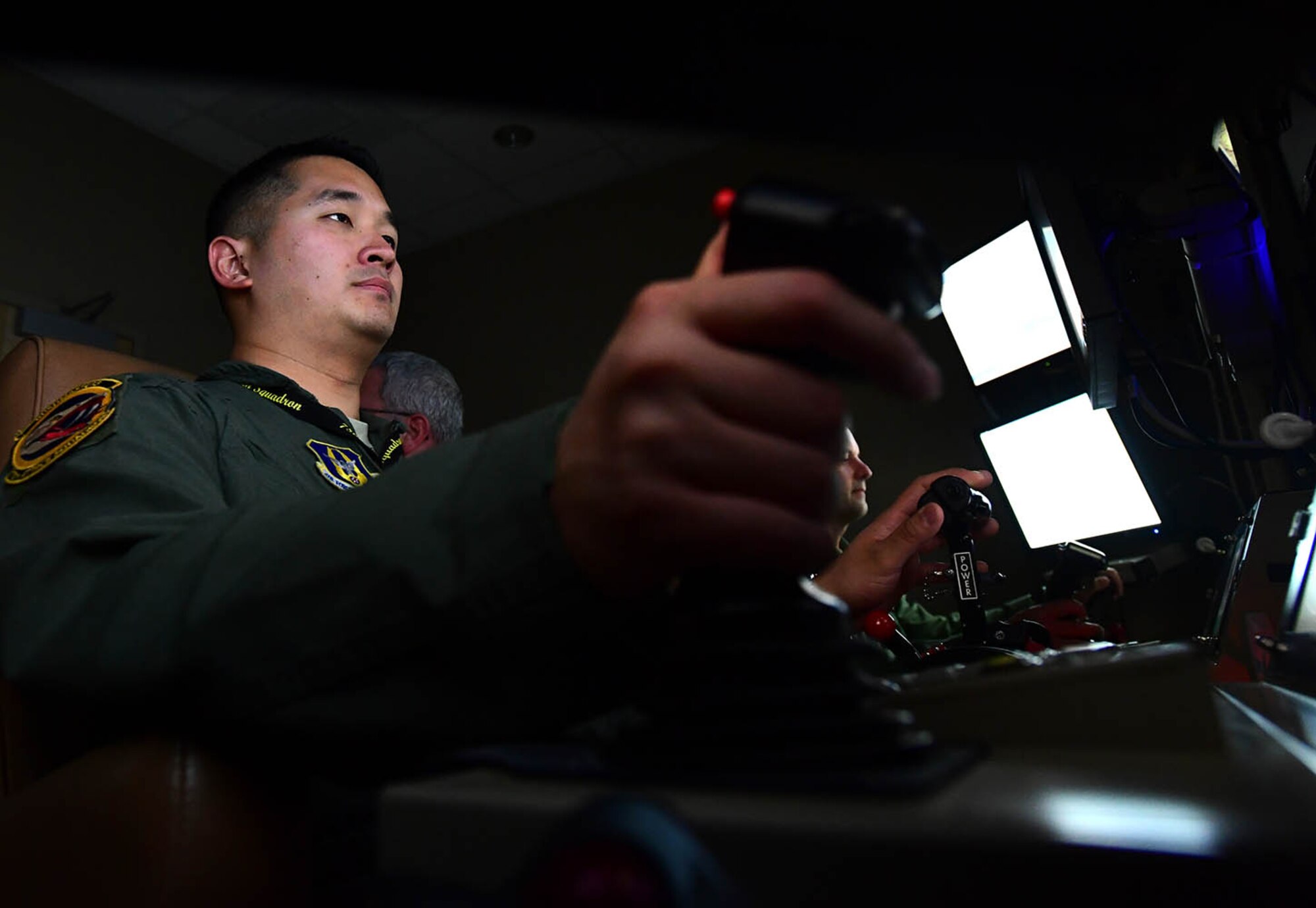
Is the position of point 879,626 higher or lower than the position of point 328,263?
lower

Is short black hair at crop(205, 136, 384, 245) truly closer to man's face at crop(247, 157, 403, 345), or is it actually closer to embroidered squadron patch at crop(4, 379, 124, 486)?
man's face at crop(247, 157, 403, 345)

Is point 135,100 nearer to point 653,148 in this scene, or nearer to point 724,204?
point 653,148

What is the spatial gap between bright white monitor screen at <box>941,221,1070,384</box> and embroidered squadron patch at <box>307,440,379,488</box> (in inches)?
51.0

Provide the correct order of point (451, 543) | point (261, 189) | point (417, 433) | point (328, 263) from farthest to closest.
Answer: point (417, 433) → point (261, 189) → point (328, 263) → point (451, 543)

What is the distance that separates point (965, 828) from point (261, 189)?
1708mm

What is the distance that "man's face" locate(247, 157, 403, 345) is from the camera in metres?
1.44

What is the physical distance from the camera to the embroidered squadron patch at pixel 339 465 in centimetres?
115

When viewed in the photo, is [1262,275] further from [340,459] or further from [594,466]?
[340,459]

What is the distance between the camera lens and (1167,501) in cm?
187

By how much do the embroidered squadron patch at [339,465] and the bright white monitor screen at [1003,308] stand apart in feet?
4.25

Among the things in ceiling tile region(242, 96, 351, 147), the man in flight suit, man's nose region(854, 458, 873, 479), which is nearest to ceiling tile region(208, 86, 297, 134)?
ceiling tile region(242, 96, 351, 147)

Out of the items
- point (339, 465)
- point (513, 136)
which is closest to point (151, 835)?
point (339, 465)

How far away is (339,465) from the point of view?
3.95 feet

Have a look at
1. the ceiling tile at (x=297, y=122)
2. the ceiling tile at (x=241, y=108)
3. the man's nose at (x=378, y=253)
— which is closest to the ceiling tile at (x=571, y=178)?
the ceiling tile at (x=297, y=122)
